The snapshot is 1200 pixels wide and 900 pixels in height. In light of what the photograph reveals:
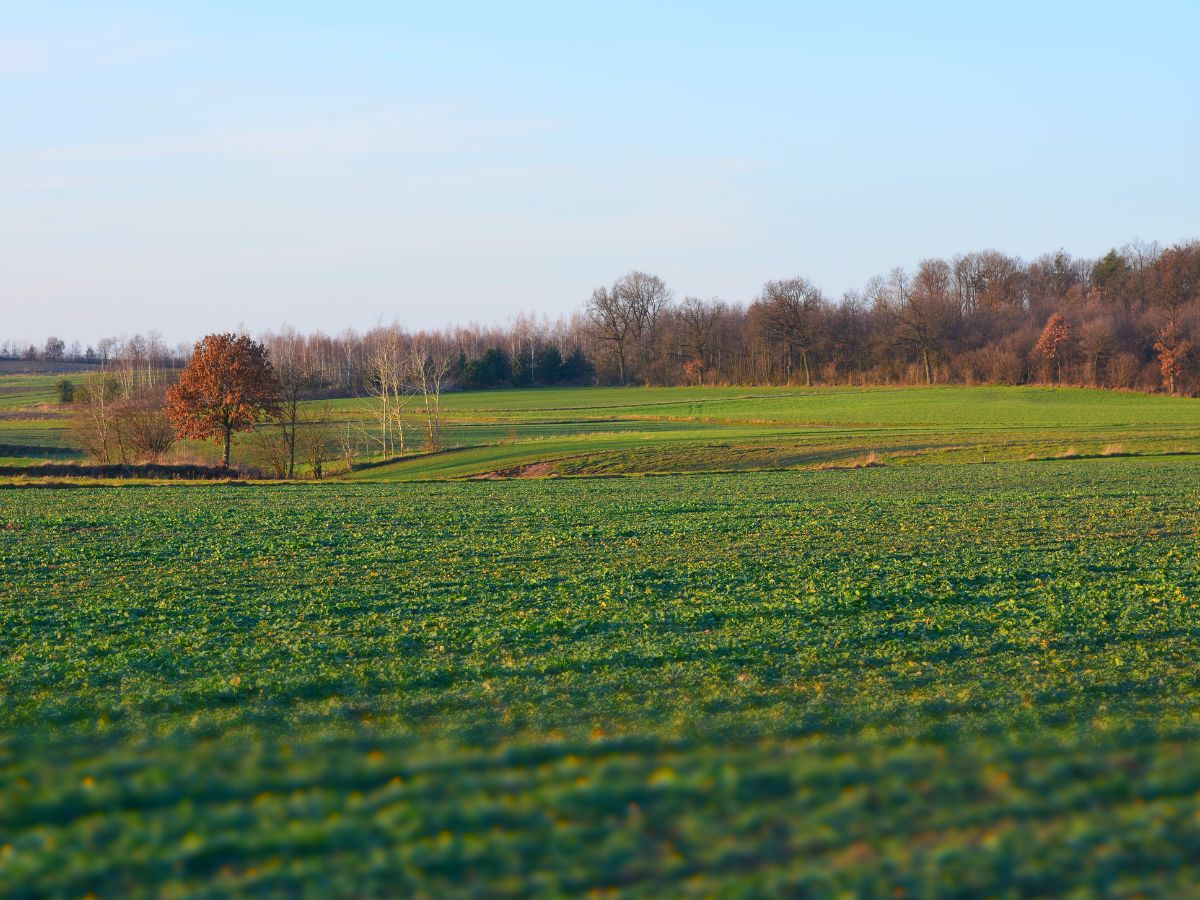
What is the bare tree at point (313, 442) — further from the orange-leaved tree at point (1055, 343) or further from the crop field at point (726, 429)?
the orange-leaved tree at point (1055, 343)

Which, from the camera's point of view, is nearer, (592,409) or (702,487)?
(702,487)

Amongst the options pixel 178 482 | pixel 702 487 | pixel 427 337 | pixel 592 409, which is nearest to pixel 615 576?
pixel 702 487

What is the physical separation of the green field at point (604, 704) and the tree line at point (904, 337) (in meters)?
75.7

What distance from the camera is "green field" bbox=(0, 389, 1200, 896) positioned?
15.4 ft

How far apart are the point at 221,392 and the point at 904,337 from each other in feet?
254

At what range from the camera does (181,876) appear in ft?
14.9

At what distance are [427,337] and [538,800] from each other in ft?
543

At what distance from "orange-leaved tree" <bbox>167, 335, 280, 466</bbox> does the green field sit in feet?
93.1

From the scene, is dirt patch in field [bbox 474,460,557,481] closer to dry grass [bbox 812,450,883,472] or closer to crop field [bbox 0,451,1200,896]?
dry grass [bbox 812,450,883,472]

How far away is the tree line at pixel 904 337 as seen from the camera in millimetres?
94938

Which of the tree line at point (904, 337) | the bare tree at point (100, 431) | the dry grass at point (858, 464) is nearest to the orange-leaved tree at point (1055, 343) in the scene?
the tree line at point (904, 337)

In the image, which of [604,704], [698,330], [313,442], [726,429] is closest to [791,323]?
[698,330]

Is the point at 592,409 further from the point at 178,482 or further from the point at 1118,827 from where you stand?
the point at 1118,827

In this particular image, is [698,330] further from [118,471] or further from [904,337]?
[118,471]
